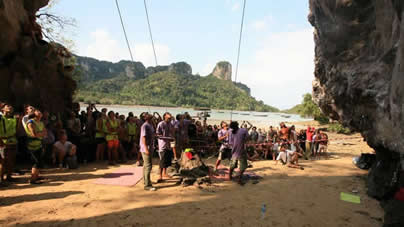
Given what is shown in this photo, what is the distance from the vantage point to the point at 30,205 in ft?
12.8

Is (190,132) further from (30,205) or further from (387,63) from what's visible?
(387,63)

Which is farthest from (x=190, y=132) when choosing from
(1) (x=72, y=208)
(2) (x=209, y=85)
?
(2) (x=209, y=85)

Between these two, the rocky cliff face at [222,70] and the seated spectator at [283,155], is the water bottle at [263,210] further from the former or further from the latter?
the rocky cliff face at [222,70]

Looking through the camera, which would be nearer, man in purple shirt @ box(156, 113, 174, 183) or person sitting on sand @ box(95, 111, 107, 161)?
man in purple shirt @ box(156, 113, 174, 183)

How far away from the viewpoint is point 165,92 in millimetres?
81562

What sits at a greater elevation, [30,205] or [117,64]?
[117,64]

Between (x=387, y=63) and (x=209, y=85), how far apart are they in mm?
104191

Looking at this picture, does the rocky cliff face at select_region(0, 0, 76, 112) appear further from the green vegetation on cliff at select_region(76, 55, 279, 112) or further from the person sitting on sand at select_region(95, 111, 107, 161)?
the green vegetation on cliff at select_region(76, 55, 279, 112)

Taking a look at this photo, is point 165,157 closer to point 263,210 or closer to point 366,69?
point 263,210

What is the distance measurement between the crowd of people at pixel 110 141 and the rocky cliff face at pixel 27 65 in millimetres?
937

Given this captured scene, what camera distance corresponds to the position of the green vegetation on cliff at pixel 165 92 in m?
64.4

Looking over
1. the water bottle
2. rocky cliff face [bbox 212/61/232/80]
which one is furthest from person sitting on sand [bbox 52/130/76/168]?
rocky cliff face [bbox 212/61/232/80]

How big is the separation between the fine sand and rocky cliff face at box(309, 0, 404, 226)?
100 cm

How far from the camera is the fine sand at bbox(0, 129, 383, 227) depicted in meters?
3.63
